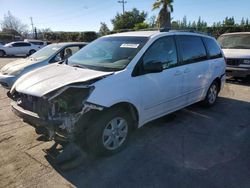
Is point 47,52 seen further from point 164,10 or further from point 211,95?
point 164,10

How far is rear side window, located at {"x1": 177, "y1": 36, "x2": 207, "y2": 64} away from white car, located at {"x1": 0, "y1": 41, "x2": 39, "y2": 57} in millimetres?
21555

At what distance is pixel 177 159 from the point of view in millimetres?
3812

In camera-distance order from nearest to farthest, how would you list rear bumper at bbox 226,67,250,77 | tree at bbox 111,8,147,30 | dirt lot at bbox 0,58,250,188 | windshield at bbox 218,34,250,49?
1. dirt lot at bbox 0,58,250,188
2. rear bumper at bbox 226,67,250,77
3. windshield at bbox 218,34,250,49
4. tree at bbox 111,8,147,30

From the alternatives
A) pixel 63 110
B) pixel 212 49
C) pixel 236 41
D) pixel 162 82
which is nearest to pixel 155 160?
pixel 162 82

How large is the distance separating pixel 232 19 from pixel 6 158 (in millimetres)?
32757

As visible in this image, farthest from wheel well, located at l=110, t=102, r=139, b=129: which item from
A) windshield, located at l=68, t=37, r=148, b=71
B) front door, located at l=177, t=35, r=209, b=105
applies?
front door, located at l=177, t=35, r=209, b=105

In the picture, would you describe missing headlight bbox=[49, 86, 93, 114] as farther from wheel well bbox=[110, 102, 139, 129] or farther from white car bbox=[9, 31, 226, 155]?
wheel well bbox=[110, 102, 139, 129]

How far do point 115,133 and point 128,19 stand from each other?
47.3 metres

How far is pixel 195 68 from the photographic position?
5.35m

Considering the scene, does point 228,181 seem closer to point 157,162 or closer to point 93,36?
point 157,162

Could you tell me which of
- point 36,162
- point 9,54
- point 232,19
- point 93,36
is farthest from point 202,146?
point 93,36

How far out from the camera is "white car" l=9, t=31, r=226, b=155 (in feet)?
11.2

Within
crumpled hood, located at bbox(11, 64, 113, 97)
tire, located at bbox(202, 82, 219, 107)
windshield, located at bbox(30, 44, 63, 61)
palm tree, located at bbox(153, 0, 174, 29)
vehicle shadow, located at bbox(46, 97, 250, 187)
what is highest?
palm tree, located at bbox(153, 0, 174, 29)

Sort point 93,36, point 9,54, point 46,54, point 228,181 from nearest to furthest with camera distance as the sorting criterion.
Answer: point 228,181 < point 46,54 < point 9,54 < point 93,36
